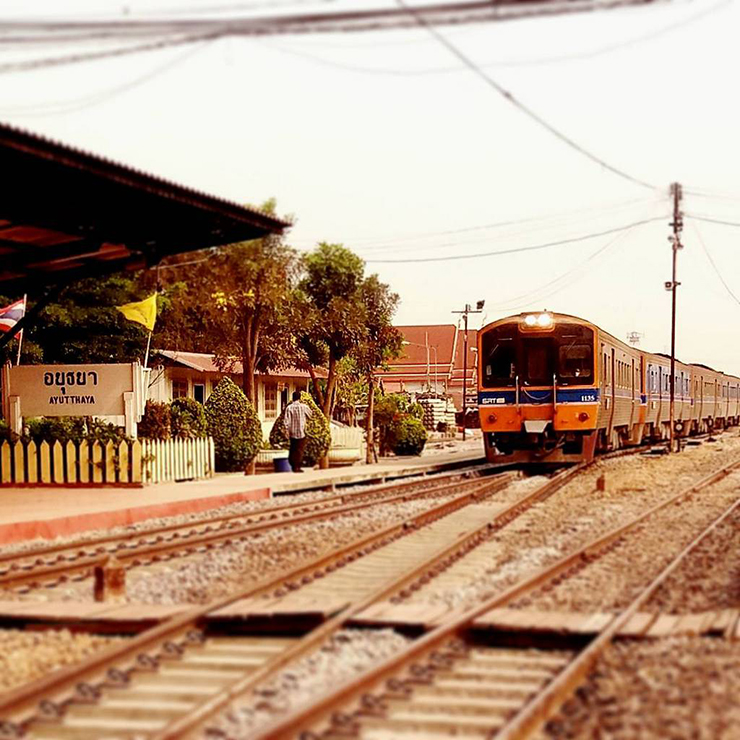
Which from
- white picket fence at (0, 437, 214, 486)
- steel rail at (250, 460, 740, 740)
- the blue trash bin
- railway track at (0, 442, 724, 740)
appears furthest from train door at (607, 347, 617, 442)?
railway track at (0, 442, 724, 740)

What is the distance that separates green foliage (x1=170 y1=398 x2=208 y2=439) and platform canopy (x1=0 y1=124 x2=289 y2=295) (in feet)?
19.4

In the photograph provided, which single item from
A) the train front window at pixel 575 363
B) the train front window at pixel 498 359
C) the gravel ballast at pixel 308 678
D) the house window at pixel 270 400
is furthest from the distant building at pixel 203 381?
the gravel ballast at pixel 308 678

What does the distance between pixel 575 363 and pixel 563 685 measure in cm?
1729

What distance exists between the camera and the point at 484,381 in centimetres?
2309

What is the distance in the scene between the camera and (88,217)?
13.4 m

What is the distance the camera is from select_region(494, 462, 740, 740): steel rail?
16.0 feet

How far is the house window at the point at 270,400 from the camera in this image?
4356 centimetres

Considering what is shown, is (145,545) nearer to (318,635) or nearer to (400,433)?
(318,635)

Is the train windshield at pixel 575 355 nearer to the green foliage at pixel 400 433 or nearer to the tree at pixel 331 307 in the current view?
the green foliage at pixel 400 433

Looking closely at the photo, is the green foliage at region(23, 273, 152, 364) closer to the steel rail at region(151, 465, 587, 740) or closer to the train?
the train

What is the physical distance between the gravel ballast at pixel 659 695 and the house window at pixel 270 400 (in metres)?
37.2

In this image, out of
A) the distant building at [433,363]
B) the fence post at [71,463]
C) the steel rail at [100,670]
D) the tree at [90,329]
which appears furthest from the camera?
the distant building at [433,363]

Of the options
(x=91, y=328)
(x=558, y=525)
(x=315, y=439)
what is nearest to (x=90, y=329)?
(x=91, y=328)

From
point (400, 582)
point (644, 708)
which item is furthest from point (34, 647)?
point (644, 708)
